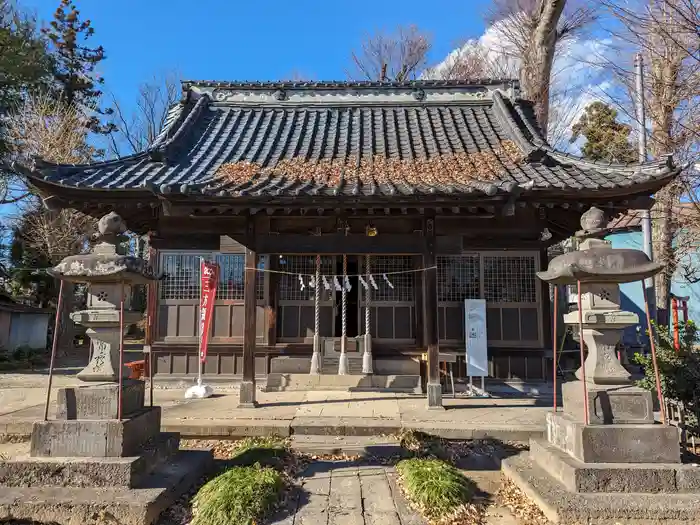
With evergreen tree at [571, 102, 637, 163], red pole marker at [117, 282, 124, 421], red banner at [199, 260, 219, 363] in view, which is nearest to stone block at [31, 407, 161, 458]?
red pole marker at [117, 282, 124, 421]

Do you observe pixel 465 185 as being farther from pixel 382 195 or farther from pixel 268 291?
pixel 268 291

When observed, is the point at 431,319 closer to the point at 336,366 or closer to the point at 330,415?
the point at 330,415

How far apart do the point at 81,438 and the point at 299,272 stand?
5601mm

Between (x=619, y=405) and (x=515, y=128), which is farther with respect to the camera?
(x=515, y=128)

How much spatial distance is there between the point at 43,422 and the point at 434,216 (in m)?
6.19

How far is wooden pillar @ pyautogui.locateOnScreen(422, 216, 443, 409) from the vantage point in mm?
7477

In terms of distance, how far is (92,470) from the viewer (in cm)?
427

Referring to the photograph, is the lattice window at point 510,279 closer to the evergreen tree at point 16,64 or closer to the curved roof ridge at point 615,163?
the curved roof ridge at point 615,163

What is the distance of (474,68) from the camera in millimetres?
19953

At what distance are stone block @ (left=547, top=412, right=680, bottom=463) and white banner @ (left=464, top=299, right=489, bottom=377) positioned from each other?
4143mm

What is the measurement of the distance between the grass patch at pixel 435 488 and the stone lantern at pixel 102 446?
2418mm

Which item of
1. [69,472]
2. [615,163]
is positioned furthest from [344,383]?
[615,163]

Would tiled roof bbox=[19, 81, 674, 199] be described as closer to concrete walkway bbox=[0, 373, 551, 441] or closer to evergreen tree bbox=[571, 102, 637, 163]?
evergreen tree bbox=[571, 102, 637, 163]

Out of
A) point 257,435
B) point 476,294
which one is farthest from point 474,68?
point 257,435
